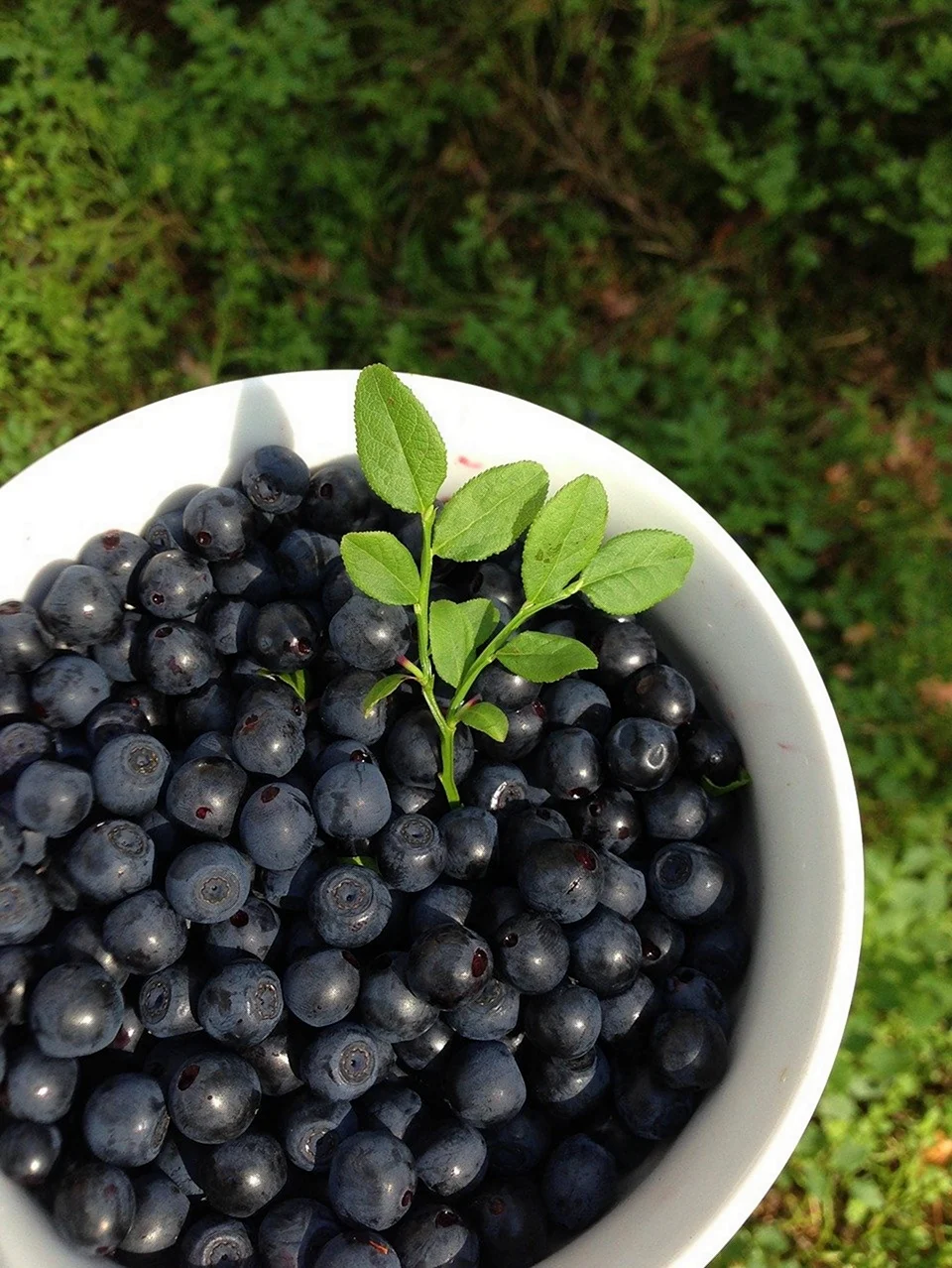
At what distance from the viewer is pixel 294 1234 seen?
1.26 meters

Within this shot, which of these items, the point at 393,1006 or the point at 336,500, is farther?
the point at 336,500

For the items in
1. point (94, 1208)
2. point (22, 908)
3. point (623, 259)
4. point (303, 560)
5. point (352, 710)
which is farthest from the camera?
point (623, 259)

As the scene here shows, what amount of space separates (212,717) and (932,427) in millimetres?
2173

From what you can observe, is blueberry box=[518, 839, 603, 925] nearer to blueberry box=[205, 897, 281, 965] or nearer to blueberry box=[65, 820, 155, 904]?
blueberry box=[205, 897, 281, 965]

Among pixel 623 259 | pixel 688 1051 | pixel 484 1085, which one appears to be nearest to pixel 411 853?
pixel 484 1085

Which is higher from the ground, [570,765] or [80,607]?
[80,607]

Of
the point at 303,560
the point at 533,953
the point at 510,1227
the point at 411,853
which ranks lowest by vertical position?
the point at 510,1227

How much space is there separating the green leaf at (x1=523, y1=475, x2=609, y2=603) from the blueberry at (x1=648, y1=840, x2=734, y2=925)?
391mm

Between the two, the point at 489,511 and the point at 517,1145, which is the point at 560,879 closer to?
the point at 517,1145

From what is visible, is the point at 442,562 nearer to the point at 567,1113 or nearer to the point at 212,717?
the point at 212,717

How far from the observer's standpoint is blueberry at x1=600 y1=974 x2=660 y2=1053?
1.38 meters

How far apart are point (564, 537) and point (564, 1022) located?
0.59 m

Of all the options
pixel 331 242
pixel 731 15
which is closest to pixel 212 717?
pixel 331 242

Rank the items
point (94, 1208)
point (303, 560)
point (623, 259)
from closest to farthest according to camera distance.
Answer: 1. point (94, 1208)
2. point (303, 560)
3. point (623, 259)
